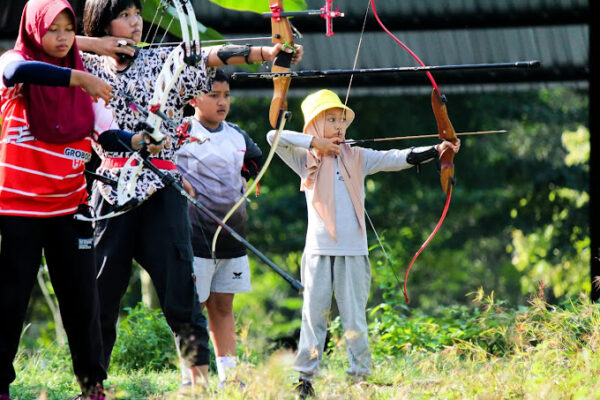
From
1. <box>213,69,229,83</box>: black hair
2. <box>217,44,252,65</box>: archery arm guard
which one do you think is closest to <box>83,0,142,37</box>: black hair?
<box>217,44,252,65</box>: archery arm guard

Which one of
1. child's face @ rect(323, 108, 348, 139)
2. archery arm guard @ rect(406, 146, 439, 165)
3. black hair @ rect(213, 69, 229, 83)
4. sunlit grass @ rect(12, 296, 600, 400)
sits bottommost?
sunlit grass @ rect(12, 296, 600, 400)

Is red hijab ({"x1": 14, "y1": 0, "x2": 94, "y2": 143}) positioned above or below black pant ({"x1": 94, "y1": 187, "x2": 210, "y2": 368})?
above

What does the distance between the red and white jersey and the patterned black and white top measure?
331mm

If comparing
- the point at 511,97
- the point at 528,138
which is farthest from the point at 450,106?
the point at 528,138

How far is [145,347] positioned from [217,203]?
172 centimetres

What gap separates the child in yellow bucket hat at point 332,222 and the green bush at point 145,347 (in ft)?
5.28

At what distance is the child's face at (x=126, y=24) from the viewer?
4.16m

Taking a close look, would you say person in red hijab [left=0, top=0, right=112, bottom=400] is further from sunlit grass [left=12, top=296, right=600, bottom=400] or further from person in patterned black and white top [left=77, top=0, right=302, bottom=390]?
sunlit grass [left=12, top=296, right=600, bottom=400]

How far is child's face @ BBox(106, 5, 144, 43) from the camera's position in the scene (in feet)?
13.6

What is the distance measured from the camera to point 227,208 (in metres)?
4.92

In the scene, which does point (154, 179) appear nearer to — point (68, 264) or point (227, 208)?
point (68, 264)

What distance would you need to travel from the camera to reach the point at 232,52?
3.88m

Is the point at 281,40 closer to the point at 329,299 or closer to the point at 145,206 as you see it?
the point at 145,206

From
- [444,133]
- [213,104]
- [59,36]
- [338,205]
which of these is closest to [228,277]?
[338,205]
